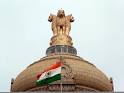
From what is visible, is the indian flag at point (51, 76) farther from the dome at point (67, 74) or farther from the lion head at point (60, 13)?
the lion head at point (60, 13)

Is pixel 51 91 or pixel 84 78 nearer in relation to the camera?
pixel 51 91

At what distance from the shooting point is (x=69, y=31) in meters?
74.3

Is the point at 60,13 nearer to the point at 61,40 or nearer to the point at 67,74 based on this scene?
the point at 61,40

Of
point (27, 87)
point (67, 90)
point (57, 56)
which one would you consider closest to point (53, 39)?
point (57, 56)

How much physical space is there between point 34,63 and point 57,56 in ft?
8.37

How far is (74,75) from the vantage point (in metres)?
61.6

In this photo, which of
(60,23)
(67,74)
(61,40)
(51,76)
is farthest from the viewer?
(60,23)

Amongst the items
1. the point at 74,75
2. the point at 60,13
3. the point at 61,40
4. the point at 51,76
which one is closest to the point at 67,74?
the point at 74,75

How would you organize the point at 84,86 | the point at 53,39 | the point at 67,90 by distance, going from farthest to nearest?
the point at 53,39
the point at 84,86
the point at 67,90

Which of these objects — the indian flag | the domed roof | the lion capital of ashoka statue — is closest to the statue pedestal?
the lion capital of ashoka statue

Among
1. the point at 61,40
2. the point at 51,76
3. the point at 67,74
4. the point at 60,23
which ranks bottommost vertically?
the point at 51,76

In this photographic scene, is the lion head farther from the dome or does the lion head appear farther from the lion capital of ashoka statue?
the dome

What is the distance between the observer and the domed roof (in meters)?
62.1

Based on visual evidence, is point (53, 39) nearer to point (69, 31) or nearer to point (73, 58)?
point (69, 31)
